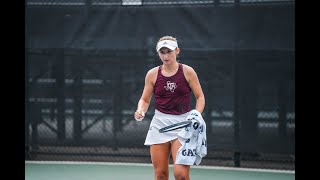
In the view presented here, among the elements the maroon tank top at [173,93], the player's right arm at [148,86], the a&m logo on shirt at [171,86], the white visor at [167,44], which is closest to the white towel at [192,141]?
the maroon tank top at [173,93]

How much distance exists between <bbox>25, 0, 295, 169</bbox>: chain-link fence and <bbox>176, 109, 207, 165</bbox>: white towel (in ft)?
9.77

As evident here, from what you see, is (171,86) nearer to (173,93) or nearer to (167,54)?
(173,93)

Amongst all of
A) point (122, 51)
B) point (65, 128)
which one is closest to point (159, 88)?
point (122, 51)

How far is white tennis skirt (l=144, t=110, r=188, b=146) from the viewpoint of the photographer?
522 cm

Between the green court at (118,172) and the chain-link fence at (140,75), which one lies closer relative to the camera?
the green court at (118,172)

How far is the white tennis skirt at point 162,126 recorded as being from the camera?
5.22 meters

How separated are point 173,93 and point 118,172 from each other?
9.29ft

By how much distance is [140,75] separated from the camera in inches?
330

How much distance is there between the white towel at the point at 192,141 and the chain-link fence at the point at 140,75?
2.98 m

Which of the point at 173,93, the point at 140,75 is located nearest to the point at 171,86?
the point at 173,93

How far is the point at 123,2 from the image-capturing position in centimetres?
825

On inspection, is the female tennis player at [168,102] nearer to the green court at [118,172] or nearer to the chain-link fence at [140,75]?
the green court at [118,172]

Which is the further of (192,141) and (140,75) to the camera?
(140,75)

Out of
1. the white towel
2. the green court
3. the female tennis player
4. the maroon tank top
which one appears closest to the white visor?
the female tennis player
